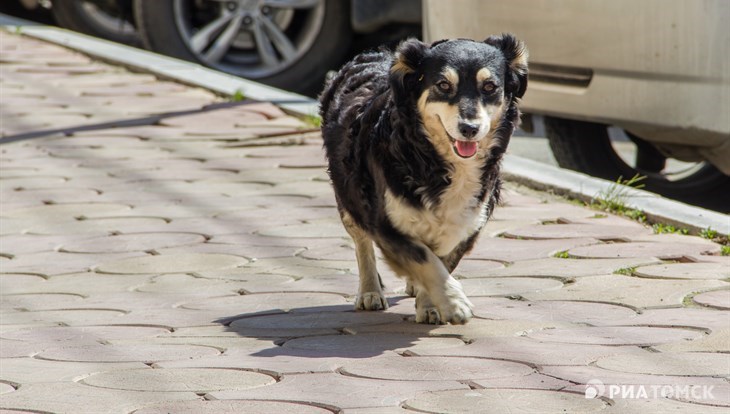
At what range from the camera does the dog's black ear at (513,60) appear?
4.45 metres

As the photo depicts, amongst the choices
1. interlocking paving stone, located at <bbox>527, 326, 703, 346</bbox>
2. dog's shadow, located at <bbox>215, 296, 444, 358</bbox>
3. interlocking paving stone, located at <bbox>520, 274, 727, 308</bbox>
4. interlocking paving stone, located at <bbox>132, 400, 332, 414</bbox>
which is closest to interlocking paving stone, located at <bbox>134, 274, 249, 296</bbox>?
dog's shadow, located at <bbox>215, 296, 444, 358</bbox>

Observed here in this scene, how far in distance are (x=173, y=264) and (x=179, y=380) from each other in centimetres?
166

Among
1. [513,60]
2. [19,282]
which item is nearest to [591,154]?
[513,60]

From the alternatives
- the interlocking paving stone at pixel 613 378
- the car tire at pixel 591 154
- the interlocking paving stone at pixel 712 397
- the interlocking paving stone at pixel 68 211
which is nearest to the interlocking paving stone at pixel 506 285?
the interlocking paving stone at pixel 613 378

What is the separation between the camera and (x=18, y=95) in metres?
9.21

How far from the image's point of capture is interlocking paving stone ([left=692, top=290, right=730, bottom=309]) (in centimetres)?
440

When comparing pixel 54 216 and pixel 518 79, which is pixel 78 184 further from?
pixel 518 79

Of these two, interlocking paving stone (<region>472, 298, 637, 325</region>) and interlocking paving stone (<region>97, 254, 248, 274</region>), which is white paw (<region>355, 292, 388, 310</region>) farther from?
interlocking paving stone (<region>97, 254, 248, 274</region>)

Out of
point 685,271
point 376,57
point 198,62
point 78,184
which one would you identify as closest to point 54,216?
point 78,184

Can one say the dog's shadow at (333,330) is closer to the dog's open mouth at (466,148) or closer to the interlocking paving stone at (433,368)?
the interlocking paving stone at (433,368)

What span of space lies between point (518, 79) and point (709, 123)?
71.8 inches

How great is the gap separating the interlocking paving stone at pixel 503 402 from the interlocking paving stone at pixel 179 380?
48 centimetres

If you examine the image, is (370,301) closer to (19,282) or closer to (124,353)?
(124,353)

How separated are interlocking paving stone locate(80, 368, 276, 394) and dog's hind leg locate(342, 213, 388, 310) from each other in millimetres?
916
